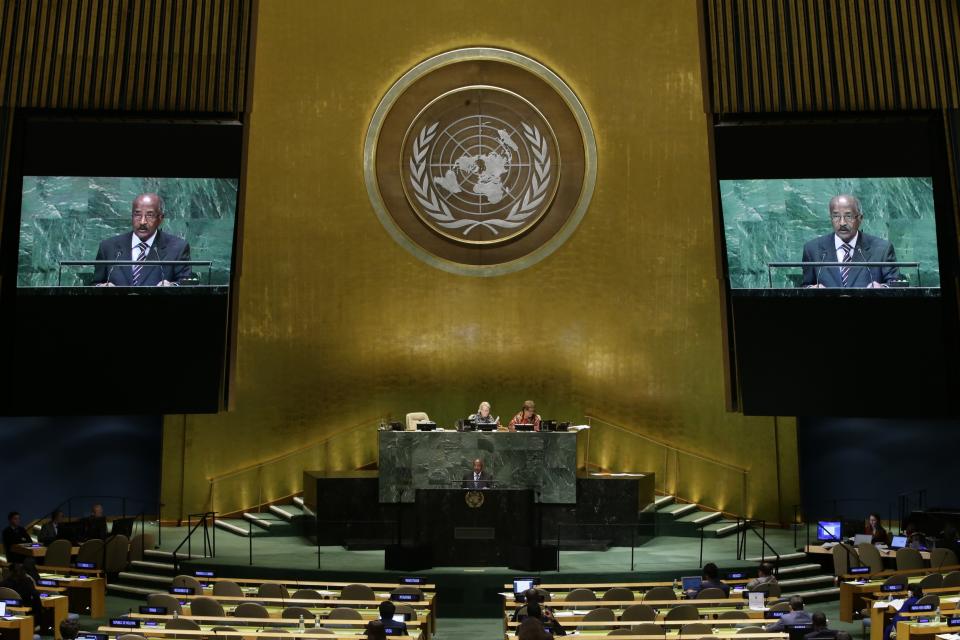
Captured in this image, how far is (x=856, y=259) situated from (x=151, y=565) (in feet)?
31.9

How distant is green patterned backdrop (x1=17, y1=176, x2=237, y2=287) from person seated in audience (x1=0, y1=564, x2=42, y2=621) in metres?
4.42

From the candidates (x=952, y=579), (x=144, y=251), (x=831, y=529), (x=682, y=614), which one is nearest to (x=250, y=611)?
(x=682, y=614)

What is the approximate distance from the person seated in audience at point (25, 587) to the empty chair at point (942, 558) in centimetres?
984

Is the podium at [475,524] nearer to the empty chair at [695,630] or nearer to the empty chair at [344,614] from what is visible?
the empty chair at [344,614]

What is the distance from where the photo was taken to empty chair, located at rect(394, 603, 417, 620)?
998 centimetres

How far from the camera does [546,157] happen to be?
17906mm

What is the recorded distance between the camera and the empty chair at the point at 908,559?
522 inches

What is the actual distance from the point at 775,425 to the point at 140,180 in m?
9.71

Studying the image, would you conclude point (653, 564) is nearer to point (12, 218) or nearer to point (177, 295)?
point (177, 295)

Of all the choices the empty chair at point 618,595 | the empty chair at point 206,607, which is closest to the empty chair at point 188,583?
the empty chair at point 206,607

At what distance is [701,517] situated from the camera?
16.5 m

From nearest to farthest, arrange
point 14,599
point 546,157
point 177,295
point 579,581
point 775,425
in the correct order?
point 14,599, point 579,581, point 177,295, point 775,425, point 546,157

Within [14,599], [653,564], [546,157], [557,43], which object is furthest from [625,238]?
[14,599]

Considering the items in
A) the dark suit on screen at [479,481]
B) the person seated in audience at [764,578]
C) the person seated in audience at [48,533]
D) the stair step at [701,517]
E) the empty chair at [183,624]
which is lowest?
the empty chair at [183,624]
